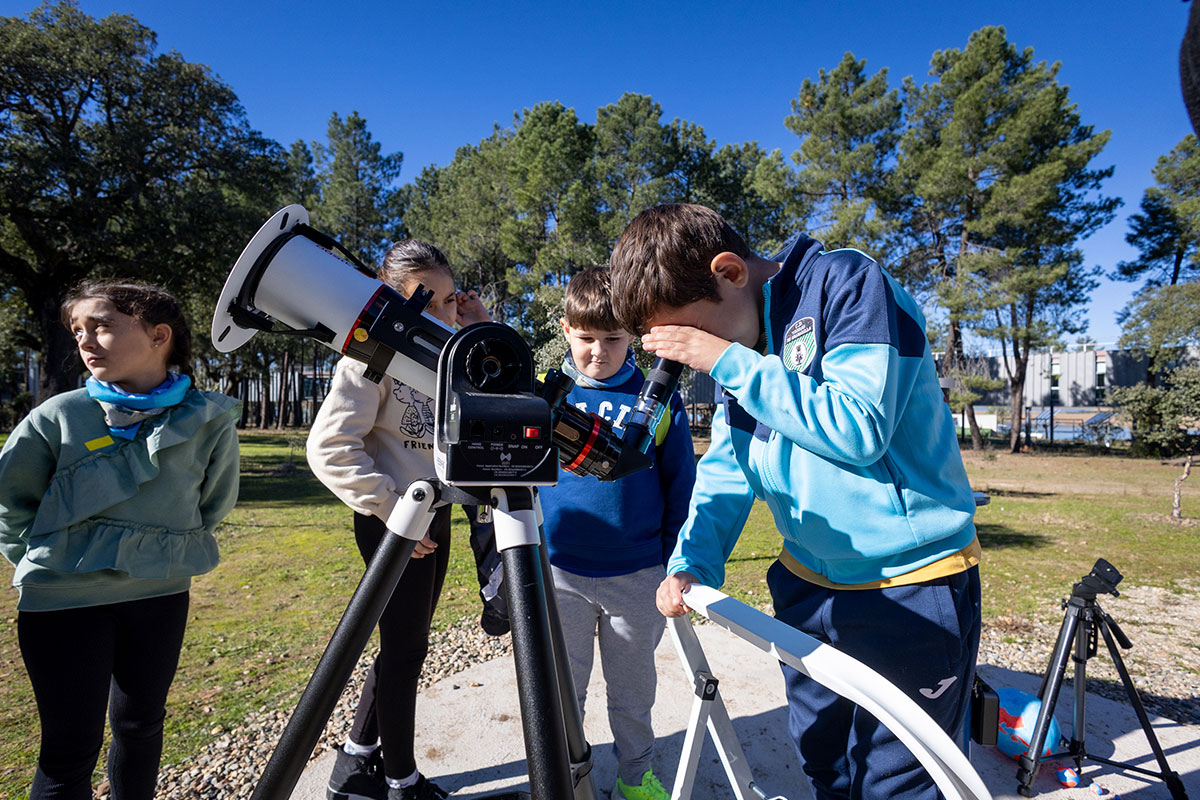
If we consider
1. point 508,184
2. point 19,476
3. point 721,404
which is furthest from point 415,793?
point 508,184

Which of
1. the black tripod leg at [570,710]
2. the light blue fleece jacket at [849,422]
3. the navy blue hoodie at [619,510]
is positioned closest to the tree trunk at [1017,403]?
the navy blue hoodie at [619,510]

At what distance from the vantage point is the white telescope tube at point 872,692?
3.09 feet

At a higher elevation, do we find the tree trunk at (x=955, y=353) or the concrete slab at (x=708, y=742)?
the tree trunk at (x=955, y=353)

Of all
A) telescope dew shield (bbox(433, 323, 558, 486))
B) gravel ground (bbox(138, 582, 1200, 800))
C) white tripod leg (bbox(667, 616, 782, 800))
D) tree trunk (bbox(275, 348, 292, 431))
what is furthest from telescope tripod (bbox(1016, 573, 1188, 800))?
tree trunk (bbox(275, 348, 292, 431))

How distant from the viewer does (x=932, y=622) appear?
1319 mm

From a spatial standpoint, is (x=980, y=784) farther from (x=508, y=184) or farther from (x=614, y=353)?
(x=508, y=184)

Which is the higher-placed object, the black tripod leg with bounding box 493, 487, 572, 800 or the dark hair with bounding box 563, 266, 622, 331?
the dark hair with bounding box 563, 266, 622, 331

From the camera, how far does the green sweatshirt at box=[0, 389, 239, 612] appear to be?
1844mm

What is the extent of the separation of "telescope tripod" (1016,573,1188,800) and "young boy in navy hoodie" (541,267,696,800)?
4.84ft

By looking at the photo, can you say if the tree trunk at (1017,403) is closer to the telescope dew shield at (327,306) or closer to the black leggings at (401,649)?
the black leggings at (401,649)

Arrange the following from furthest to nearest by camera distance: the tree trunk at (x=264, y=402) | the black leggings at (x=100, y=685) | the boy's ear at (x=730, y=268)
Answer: the tree trunk at (x=264, y=402), the black leggings at (x=100, y=685), the boy's ear at (x=730, y=268)

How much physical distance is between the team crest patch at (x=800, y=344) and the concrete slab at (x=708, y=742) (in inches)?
74.2

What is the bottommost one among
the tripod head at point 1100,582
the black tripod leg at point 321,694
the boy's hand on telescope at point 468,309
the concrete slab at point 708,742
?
the concrete slab at point 708,742

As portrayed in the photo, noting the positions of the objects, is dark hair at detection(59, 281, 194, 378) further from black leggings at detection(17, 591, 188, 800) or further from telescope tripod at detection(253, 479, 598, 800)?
telescope tripod at detection(253, 479, 598, 800)
